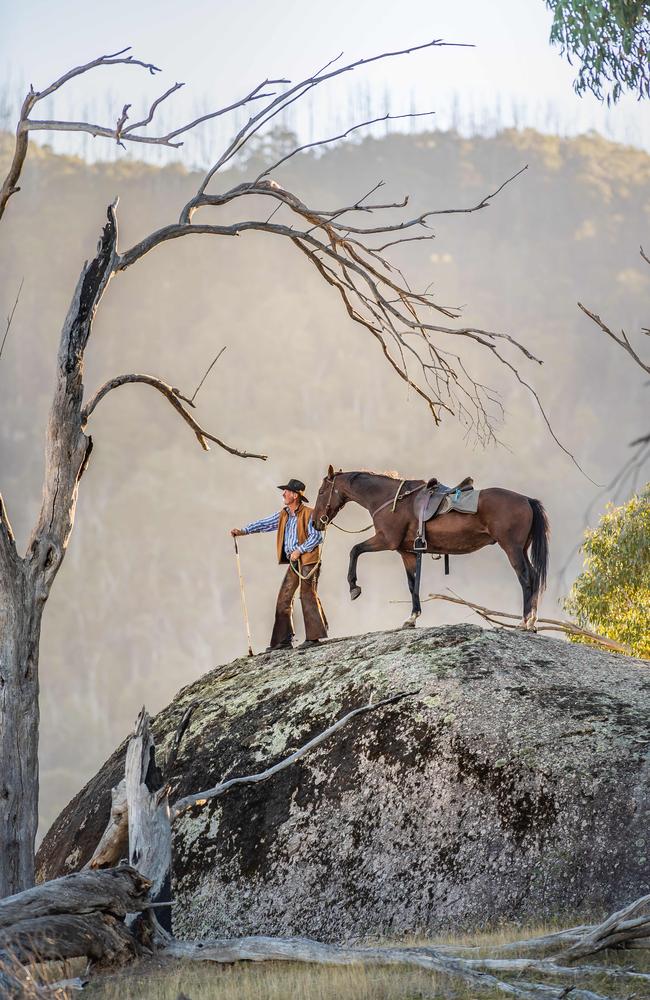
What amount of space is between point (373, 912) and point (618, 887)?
2.12 metres

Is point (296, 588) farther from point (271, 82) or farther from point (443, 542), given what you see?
point (271, 82)

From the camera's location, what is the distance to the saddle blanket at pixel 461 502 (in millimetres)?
14070

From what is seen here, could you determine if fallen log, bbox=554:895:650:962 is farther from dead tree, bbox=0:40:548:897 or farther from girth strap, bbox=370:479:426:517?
girth strap, bbox=370:479:426:517

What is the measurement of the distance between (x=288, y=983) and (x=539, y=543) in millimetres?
7199

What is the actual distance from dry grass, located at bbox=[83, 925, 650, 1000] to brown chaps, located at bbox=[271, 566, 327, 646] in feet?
20.1

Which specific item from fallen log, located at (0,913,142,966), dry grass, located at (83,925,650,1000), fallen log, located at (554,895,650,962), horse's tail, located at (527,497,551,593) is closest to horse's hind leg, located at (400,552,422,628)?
horse's tail, located at (527,497,551,593)

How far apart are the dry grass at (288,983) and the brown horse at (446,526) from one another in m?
5.88

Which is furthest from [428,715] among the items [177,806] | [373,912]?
[177,806]

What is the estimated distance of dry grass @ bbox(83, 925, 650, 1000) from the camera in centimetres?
764

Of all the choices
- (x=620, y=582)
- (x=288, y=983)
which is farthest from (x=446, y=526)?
(x=620, y=582)

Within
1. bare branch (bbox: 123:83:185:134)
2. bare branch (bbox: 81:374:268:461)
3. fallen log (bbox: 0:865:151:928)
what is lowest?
fallen log (bbox: 0:865:151:928)

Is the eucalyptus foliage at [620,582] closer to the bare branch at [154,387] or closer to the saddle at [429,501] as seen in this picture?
the saddle at [429,501]

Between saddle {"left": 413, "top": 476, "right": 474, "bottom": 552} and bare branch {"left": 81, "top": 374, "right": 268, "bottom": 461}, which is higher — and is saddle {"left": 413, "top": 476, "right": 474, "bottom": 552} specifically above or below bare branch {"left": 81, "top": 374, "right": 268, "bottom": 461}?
below

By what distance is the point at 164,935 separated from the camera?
350 inches
